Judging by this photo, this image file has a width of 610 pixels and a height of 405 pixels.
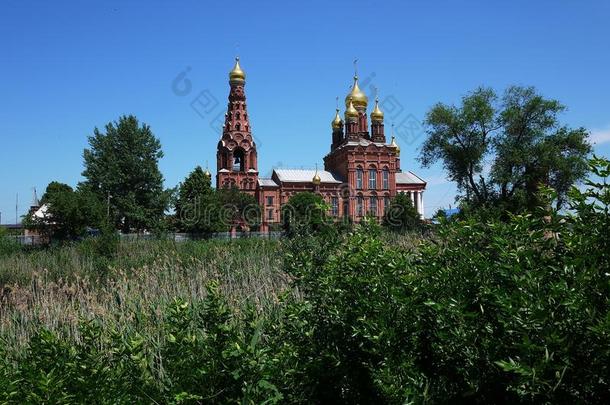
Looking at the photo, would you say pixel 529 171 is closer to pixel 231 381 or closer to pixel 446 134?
pixel 446 134

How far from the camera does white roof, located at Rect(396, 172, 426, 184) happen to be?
174ft

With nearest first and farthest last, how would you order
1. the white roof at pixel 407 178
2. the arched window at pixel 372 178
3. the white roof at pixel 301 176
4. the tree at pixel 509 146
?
1. the tree at pixel 509 146
2. the white roof at pixel 301 176
3. the arched window at pixel 372 178
4. the white roof at pixel 407 178

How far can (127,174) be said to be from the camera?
Answer: 119ft

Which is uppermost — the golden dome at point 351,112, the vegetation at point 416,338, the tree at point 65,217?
the golden dome at point 351,112

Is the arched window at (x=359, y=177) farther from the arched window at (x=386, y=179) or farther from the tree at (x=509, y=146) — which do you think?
the tree at (x=509, y=146)

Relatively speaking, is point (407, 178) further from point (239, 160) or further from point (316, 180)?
point (239, 160)

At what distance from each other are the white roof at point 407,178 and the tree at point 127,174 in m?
26.6

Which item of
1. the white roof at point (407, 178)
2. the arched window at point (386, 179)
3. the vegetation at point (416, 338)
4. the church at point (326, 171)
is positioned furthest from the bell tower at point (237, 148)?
the vegetation at point (416, 338)

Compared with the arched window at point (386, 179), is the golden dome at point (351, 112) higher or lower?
higher

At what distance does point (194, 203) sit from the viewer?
3591 cm

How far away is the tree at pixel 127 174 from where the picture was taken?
35.6m

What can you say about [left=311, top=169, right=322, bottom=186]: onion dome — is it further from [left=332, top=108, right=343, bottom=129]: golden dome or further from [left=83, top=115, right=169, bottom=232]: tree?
[left=83, top=115, right=169, bottom=232]: tree

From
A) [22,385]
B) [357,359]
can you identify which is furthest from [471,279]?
[22,385]

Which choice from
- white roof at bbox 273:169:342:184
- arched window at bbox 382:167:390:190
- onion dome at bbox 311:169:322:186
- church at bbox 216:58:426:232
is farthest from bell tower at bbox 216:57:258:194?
arched window at bbox 382:167:390:190
